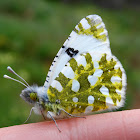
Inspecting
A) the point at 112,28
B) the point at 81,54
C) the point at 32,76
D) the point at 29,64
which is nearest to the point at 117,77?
the point at 81,54

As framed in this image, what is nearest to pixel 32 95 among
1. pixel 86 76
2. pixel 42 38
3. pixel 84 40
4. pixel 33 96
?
pixel 33 96

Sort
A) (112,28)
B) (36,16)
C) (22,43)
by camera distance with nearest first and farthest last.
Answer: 1. (22,43)
2. (36,16)
3. (112,28)

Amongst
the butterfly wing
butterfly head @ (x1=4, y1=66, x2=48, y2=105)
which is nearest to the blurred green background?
butterfly head @ (x1=4, y1=66, x2=48, y2=105)

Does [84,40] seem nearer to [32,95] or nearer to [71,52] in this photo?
[71,52]

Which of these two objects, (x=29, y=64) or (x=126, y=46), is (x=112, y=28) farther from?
(x=29, y=64)

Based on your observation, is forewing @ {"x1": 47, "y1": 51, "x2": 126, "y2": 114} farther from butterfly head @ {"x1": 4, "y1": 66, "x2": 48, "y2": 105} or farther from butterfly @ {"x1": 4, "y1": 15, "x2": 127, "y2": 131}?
butterfly head @ {"x1": 4, "y1": 66, "x2": 48, "y2": 105}

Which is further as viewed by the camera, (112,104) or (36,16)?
(36,16)
